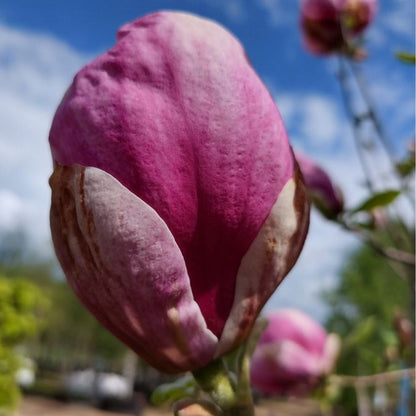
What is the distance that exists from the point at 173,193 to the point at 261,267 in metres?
0.05

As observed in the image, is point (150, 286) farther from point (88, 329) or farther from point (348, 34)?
point (88, 329)

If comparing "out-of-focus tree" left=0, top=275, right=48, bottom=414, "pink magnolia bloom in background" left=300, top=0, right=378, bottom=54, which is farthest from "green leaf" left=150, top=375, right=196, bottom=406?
"out-of-focus tree" left=0, top=275, right=48, bottom=414

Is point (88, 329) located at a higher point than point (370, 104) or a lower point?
lower

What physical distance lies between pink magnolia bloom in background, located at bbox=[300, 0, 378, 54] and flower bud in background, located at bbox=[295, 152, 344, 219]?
0.37 metres

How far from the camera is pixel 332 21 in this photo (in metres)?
0.93

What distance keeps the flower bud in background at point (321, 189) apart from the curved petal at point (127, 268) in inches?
9.6

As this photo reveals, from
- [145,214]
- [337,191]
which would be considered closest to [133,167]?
[145,214]

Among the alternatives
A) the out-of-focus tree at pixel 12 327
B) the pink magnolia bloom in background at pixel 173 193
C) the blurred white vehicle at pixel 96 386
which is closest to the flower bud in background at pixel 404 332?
the pink magnolia bloom in background at pixel 173 193

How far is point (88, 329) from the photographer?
667 inches

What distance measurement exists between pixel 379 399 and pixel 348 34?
931 millimetres

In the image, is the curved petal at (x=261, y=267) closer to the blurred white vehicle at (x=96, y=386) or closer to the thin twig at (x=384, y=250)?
the thin twig at (x=384, y=250)

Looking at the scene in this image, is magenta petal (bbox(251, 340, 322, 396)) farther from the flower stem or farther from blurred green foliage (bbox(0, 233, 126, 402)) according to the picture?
blurred green foliage (bbox(0, 233, 126, 402))

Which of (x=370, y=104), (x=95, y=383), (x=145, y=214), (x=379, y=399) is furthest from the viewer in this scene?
(x=95, y=383)

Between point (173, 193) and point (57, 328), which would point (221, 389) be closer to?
point (173, 193)
